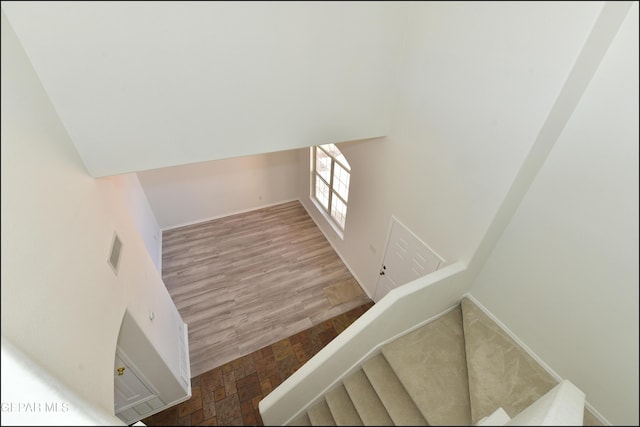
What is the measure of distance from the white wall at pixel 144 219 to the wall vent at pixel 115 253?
197 centimetres

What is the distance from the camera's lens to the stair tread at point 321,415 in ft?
7.02

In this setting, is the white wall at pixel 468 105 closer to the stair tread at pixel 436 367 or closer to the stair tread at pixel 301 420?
the stair tread at pixel 436 367

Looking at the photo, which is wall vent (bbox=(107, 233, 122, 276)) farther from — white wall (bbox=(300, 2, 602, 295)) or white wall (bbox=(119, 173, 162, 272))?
white wall (bbox=(300, 2, 602, 295))

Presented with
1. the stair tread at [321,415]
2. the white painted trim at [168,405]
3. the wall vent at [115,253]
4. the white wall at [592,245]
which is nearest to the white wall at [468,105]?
the white wall at [592,245]

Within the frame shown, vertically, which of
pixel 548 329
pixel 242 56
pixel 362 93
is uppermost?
pixel 242 56

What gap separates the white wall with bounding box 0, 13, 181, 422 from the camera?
4.73 ft

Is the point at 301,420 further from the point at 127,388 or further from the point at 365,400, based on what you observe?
the point at 127,388

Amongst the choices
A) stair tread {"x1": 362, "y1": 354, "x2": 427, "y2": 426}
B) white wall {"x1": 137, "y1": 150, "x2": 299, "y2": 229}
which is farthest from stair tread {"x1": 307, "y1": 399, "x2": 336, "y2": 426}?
white wall {"x1": 137, "y1": 150, "x2": 299, "y2": 229}

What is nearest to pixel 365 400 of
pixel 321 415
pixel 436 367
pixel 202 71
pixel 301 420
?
pixel 321 415

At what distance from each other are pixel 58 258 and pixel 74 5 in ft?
5.12

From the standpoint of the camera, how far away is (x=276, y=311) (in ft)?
15.9

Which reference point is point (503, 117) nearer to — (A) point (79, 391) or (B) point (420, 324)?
(B) point (420, 324)

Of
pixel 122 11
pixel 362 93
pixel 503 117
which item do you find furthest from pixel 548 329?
pixel 122 11

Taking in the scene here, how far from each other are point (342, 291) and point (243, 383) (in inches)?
85.2
